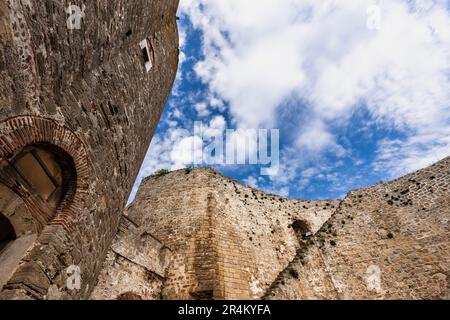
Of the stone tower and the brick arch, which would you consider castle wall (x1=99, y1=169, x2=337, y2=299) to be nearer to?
the stone tower

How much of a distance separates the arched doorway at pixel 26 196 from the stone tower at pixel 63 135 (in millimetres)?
12

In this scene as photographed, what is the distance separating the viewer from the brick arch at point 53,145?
9.13 ft

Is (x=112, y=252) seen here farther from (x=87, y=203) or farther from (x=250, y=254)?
(x=250, y=254)

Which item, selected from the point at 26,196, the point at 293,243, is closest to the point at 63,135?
the point at 26,196

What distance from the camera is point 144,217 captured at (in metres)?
13.4

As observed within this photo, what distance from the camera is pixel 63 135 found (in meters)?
3.62

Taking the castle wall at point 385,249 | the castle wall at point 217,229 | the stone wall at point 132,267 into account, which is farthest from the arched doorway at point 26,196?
the castle wall at point 385,249

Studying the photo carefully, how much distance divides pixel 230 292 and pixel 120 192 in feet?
21.2

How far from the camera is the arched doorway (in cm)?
310

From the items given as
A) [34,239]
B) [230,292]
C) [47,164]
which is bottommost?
[230,292]

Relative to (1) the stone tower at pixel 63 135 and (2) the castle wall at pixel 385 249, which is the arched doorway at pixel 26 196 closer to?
(1) the stone tower at pixel 63 135

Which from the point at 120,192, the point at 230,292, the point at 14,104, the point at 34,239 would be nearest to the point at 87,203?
the point at 34,239

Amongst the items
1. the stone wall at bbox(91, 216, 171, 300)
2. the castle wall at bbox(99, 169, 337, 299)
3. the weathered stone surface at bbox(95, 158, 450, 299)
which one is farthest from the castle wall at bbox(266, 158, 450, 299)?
the stone wall at bbox(91, 216, 171, 300)

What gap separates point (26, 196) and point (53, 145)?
72 centimetres
